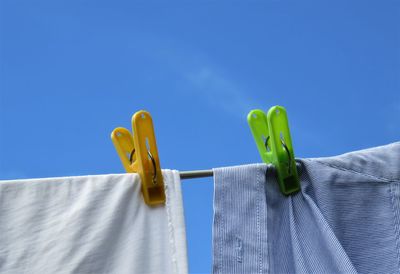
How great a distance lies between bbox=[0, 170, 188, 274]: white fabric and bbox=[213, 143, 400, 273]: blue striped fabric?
0.07 meters

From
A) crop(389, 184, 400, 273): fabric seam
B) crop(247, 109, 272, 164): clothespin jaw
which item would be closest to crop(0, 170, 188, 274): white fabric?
crop(247, 109, 272, 164): clothespin jaw

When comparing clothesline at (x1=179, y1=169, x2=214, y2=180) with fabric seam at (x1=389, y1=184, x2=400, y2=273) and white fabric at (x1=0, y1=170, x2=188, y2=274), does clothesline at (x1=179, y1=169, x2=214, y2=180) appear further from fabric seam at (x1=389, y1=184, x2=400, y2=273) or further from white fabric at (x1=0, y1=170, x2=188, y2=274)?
fabric seam at (x1=389, y1=184, x2=400, y2=273)

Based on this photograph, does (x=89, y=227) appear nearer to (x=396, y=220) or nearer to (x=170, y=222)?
(x=170, y=222)

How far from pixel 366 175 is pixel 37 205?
0.48 m

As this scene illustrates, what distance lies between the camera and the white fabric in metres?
0.79

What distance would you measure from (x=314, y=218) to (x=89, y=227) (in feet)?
1.01

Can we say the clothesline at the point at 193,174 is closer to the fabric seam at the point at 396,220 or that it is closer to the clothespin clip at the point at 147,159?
the clothespin clip at the point at 147,159

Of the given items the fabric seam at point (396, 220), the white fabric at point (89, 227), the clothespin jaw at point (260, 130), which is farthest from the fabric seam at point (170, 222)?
the fabric seam at point (396, 220)

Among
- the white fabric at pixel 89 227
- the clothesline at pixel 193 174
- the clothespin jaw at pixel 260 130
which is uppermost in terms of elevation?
the clothespin jaw at pixel 260 130

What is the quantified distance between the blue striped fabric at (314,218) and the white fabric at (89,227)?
0.07m

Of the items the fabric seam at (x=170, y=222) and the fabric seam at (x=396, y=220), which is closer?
the fabric seam at (x=170, y=222)

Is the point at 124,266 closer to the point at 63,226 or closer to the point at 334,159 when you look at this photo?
the point at 63,226

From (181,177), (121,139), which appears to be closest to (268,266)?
→ (181,177)

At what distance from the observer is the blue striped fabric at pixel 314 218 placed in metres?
0.84
